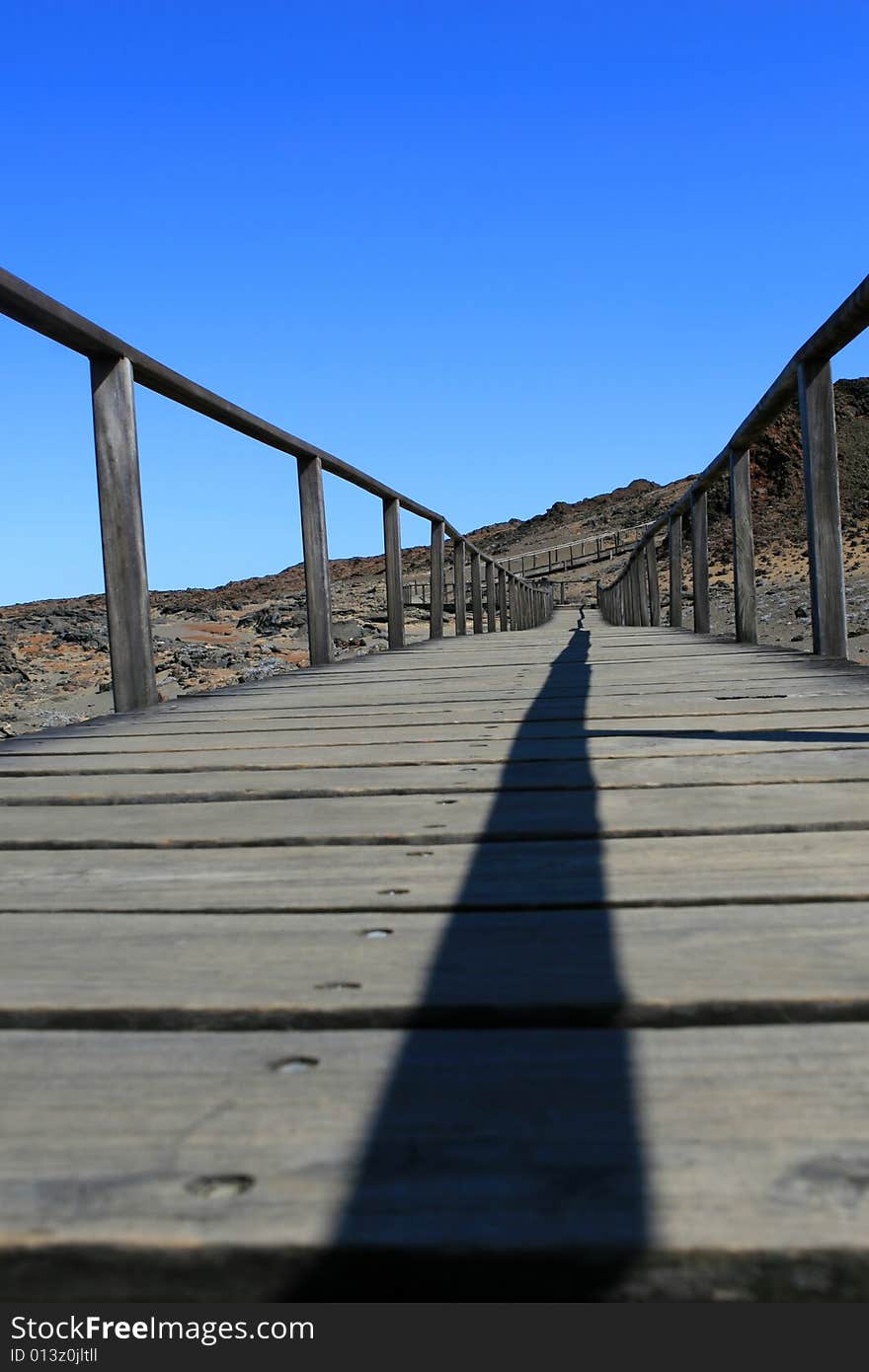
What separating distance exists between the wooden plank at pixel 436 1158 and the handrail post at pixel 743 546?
415cm

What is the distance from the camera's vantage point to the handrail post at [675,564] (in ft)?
23.6

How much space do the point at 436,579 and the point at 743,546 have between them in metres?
3.44

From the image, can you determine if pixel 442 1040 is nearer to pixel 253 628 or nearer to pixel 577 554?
pixel 253 628

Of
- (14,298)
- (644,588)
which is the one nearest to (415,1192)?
(14,298)

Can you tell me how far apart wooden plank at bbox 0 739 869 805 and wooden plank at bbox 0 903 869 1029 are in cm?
68

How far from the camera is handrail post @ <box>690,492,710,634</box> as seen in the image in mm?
5906

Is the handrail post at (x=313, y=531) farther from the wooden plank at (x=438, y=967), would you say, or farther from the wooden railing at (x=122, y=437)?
the wooden plank at (x=438, y=967)

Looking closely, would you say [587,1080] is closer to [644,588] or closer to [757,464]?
[644,588]

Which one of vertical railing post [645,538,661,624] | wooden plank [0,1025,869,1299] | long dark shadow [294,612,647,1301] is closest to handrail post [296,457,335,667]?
long dark shadow [294,612,647,1301]

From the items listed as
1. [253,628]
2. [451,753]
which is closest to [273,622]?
[253,628]

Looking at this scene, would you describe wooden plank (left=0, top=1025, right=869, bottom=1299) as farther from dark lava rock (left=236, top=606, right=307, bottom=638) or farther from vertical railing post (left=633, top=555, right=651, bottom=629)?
dark lava rock (left=236, top=606, right=307, bottom=638)

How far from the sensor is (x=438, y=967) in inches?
38.9

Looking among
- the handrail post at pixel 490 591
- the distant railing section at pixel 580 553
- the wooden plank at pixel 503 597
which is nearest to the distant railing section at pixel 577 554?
the distant railing section at pixel 580 553

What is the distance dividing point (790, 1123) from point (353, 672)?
3904 millimetres
